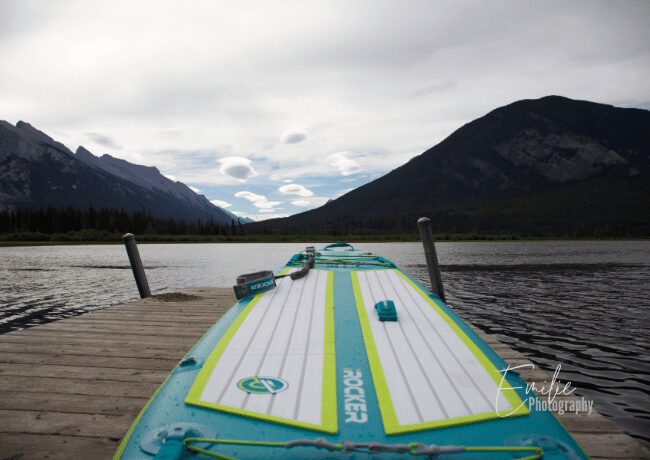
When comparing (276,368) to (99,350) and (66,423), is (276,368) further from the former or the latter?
(99,350)

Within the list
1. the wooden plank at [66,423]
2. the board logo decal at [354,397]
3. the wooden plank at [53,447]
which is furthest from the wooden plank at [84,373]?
the board logo decal at [354,397]

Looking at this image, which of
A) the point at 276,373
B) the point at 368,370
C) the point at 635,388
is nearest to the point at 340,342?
the point at 368,370

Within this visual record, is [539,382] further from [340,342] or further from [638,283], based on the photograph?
[638,283]

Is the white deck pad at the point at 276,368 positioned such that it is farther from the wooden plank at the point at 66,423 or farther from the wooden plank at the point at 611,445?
the wooden plank at the point at 611,445

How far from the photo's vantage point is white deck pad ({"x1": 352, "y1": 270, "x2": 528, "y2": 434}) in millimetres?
2740

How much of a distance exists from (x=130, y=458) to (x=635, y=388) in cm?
832

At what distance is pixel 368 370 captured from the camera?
133 inches

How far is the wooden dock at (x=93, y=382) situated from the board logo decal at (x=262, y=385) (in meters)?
1.34

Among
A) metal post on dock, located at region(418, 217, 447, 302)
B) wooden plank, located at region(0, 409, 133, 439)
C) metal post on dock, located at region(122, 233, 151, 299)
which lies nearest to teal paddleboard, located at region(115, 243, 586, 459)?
wooden plank, located at region(0, 409, 133, 439)

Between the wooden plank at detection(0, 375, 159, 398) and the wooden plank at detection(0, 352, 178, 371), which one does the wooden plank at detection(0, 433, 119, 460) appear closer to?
the wooden plank at detection(0, 375, 159, 398)

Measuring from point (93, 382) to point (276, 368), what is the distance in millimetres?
2759

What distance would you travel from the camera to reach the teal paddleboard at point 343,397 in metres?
2.37

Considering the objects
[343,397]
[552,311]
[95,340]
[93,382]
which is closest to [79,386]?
[93,382]

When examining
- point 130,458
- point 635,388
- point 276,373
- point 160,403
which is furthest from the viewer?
point 635,388
